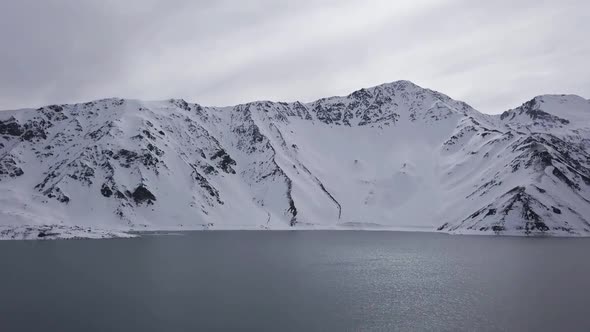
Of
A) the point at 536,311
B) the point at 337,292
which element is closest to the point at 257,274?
the point at 337,292

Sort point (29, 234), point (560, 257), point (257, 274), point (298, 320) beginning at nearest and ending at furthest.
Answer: point (298, 320), point (257, 274), point (560, 257), point (29, 234)

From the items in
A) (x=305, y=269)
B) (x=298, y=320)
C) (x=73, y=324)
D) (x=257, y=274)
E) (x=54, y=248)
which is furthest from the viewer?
(x=54, y=248)

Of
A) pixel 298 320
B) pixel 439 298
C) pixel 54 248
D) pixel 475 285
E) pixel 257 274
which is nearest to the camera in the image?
pixel 298 320

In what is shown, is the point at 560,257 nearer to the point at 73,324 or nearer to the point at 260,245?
the point at 260,245

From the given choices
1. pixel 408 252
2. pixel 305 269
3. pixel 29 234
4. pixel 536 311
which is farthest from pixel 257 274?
pixel 29 234

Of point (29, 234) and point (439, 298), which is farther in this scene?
point (29, 234)

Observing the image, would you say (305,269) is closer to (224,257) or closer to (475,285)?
(224,257)
